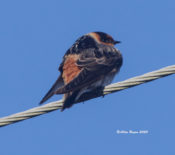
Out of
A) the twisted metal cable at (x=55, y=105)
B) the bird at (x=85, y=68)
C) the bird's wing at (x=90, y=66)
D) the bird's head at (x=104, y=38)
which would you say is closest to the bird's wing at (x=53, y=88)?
the bird at (x=85, y=68)

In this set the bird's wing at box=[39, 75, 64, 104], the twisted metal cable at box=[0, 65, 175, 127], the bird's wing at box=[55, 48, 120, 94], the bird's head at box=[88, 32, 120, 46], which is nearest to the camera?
the twisted metal cable at box=[0, 65, 175, 127]

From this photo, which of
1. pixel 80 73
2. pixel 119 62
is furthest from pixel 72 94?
pixel 119 62

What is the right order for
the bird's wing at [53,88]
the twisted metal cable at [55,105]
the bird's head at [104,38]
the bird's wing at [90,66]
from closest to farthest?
the twisted metal cable at [55,105] → the bird's wing at [53,88] → the bird's wing at [90,66] → the bird's head at [104,38]

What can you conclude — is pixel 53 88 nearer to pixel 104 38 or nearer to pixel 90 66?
pixel 90 66

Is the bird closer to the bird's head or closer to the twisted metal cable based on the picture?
the bird's head

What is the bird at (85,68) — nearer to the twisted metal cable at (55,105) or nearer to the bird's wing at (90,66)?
the bird's wing at (90,66)

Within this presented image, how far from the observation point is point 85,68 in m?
6.40

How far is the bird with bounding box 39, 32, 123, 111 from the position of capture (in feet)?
19.8

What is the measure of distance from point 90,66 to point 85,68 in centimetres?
11

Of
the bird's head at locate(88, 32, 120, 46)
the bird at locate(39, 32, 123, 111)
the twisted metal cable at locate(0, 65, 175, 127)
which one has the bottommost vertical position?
the twisted metal cable at locate(0, 65, 175, 127)

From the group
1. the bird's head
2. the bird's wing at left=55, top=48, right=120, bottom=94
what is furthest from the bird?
the bird's head

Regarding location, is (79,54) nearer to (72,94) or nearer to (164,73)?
(72,94)

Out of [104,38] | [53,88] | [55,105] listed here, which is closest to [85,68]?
[53,88]

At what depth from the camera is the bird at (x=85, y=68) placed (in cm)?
604
